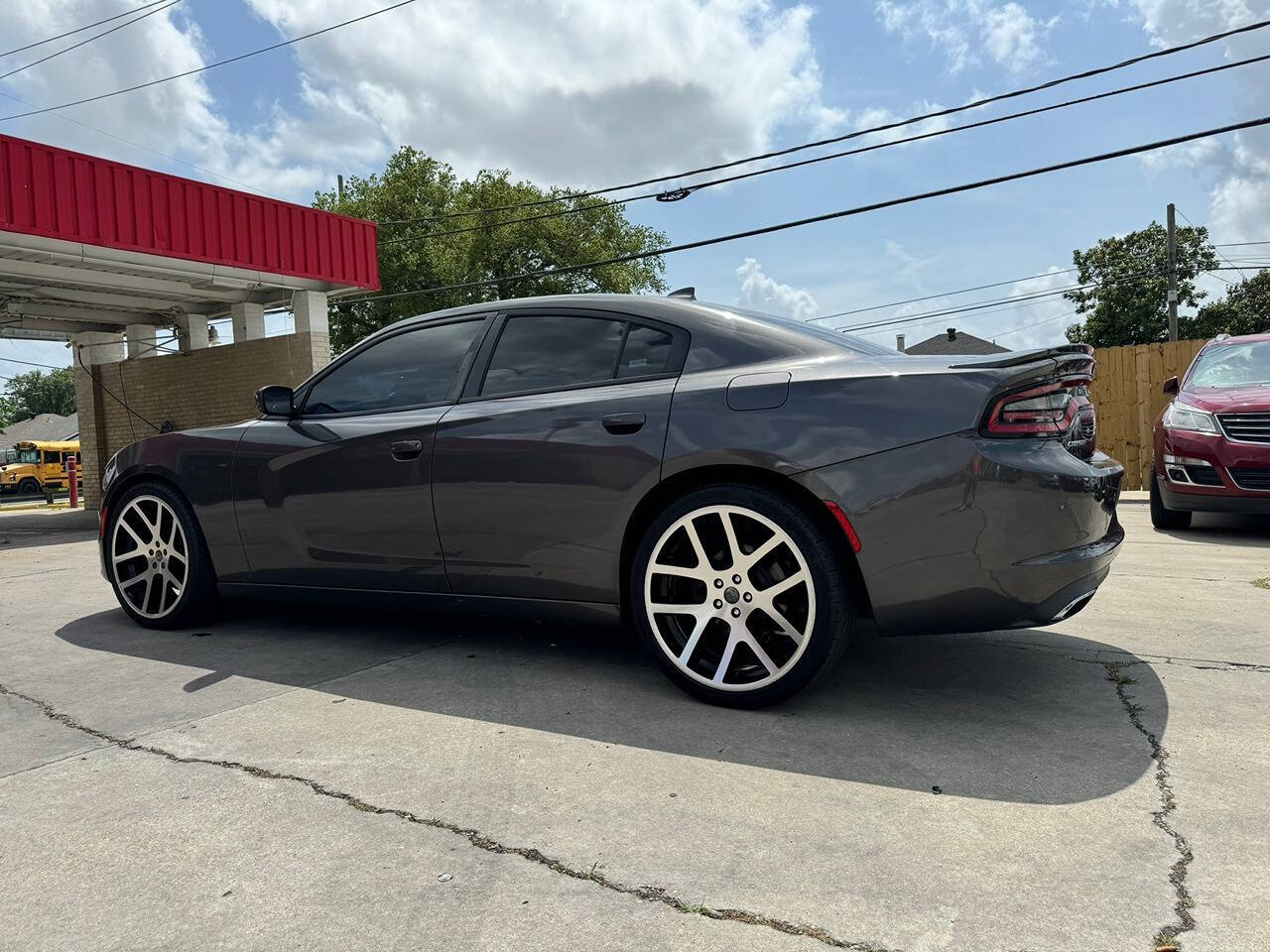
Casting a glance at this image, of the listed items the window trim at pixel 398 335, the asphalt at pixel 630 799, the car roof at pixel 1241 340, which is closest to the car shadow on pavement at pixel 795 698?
the asphalt at pixel 630 799

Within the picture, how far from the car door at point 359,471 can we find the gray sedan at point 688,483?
0.03ft

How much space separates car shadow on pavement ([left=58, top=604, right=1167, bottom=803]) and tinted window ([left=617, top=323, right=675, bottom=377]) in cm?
115

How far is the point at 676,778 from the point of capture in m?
2.45

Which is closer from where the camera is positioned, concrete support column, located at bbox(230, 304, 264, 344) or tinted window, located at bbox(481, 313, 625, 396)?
tinted window, located at bbox(481, 313, 625, 396)

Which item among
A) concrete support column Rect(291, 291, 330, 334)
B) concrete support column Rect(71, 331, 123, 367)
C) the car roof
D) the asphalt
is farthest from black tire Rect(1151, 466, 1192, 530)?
concrete support column Rect(71, 331, 123, 367)

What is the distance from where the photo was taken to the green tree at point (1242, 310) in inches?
1918

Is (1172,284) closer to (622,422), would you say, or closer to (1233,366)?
(1233,366)

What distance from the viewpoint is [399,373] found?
3877 millimetres

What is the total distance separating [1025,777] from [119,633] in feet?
13.6

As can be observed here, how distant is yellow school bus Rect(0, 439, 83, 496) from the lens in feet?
112

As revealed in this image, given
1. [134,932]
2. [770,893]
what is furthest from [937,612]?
[134,932]

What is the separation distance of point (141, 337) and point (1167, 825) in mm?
17976

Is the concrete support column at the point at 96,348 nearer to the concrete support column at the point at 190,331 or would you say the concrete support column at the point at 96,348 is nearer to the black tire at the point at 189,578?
the concrete support column at the point at 190,331

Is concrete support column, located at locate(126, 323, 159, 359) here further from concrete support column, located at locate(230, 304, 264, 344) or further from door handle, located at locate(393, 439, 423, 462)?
door handle, located at locate(393, 439, 423, 462)
